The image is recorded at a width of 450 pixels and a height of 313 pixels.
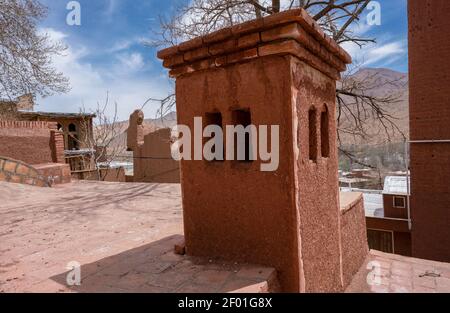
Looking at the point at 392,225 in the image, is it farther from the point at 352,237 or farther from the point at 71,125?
the point at 71,125

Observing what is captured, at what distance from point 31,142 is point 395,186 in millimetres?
13066

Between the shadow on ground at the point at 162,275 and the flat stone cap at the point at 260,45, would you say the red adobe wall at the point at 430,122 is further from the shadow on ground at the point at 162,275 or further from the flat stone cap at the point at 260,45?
the shadow on ground at the point at 162,275

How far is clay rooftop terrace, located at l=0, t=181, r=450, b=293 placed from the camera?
6.79ft

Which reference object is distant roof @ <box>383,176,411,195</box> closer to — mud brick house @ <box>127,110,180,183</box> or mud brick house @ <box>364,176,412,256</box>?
mud brick house @ <box>364,176,412,256</box>

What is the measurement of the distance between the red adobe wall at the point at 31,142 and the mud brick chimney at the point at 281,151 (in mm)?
7748

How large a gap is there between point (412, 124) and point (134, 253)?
8041 mm

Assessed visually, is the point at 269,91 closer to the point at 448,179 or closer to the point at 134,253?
the point at 134,253

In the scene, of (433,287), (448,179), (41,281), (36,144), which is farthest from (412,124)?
(36,144)

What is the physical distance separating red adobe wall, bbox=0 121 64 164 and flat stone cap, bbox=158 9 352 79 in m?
7.72

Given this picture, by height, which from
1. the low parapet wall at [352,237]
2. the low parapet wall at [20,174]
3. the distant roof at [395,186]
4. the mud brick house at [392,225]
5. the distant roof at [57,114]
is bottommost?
→ the mud brick house at [392,225]

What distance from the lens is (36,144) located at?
872cm

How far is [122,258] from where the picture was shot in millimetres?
2666

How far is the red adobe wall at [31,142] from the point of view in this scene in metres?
8.18

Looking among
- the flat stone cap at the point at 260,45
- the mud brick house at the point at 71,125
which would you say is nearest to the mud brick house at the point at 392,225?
the flat stone cap at the point at 260,45
